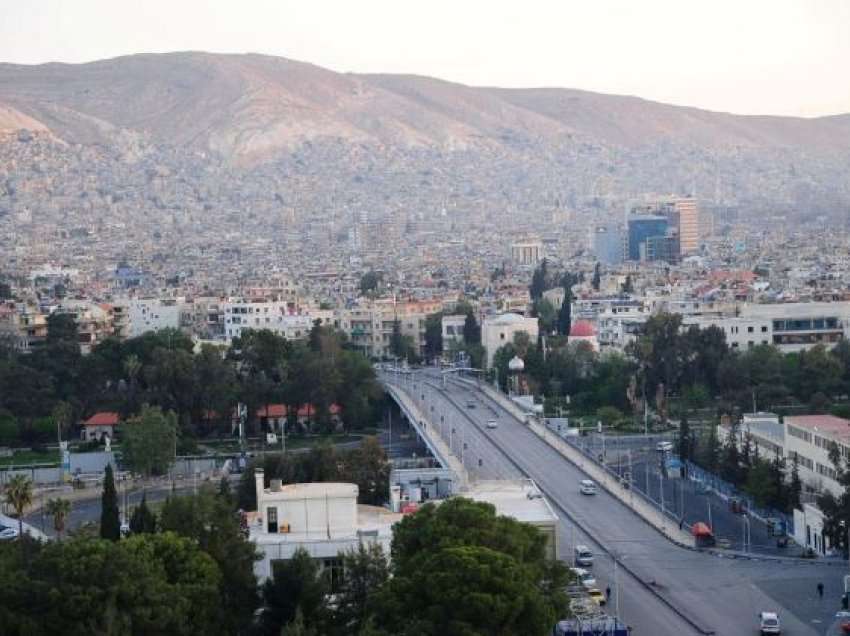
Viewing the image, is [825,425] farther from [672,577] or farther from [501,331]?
[501,331]

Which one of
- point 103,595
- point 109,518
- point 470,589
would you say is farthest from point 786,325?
point 103,595

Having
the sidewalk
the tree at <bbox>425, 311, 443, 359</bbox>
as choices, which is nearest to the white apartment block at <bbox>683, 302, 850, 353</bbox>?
the sidewalk

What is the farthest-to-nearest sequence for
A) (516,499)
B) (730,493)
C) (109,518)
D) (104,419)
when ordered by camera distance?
(104,419) → (730,493) → (516,499) → (109,518)

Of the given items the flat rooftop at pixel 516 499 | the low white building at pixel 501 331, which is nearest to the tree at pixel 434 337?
the low white building at pixel 501 331

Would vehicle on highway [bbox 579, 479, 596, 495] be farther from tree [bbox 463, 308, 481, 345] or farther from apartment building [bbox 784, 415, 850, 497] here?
tree [bbox 463, 308, 481, 345]

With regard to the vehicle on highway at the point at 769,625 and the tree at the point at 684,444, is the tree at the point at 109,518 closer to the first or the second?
the vehicle on highway at the point at 769,625

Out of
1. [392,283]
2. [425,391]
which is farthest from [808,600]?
[392,283]

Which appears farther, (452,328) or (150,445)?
(452,328)
